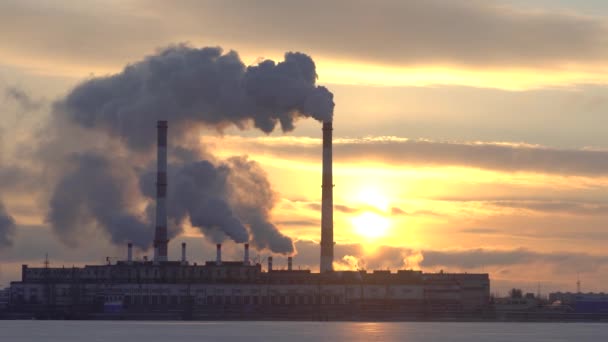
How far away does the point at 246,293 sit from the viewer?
7451 inches

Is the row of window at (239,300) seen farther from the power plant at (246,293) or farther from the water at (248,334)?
the water at (248,334)

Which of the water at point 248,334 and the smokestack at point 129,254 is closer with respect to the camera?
the water at point 248,334

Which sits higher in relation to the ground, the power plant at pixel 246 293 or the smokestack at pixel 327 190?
the smokestack at pixel 327 190

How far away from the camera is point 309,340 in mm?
133750

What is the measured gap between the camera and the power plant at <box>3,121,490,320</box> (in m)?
188

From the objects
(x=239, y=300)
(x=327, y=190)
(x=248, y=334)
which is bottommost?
(x=248, y=334)

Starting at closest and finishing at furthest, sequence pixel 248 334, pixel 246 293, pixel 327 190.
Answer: pixel 248 334 → pixel 327 190 → pixel 246 293

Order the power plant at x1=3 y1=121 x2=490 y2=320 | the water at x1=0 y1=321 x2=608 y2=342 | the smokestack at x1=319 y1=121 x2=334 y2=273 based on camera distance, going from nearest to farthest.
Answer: the water at x1=0 y1=321 x2=608 y2=342
the smokestack at x1=319 y1=121 x2=334 y2=273
the power plant at x1=3 y1=121 x2=490 y2=320

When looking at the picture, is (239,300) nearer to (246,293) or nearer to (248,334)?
(246,293)

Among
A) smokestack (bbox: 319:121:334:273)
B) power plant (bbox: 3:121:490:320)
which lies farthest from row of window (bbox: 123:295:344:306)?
smokestack (bbox: 319:121:334:273)

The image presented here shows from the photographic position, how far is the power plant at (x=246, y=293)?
188 meters

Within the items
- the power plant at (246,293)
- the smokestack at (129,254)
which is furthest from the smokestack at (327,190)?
the smokestack at (129,254)

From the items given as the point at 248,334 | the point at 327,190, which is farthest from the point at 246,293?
the point at 248,334

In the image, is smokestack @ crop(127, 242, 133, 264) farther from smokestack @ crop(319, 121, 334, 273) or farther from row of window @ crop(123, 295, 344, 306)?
smokestack @ crop(319, 121, 334, 273)
